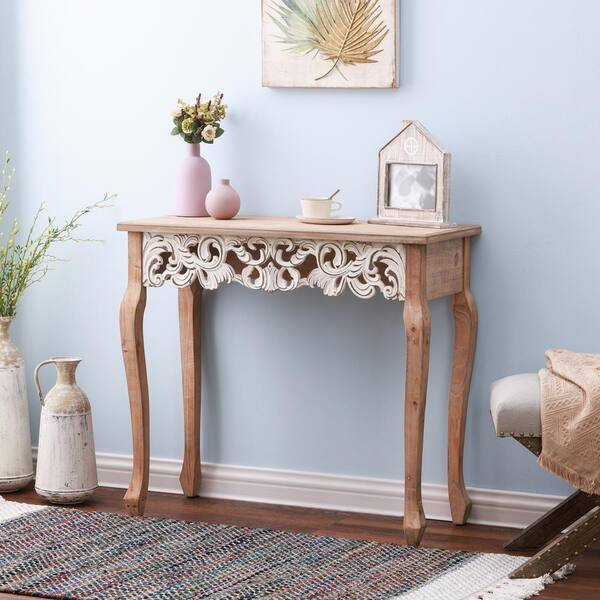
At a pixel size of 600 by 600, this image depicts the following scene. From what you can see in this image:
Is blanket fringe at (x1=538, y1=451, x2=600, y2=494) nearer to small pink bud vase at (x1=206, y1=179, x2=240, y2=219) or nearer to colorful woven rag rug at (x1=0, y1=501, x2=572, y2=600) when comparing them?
colorful woven rag rug at (x1=0, y1=501, x2=572, y2=600)

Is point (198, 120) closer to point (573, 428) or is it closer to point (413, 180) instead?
point (413, 180)

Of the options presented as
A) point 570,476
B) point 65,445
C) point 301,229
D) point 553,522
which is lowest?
point 553,522

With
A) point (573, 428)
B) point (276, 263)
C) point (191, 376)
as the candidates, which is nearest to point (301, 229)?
point (276, 263)

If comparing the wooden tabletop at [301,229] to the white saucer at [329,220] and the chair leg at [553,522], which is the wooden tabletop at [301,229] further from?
the chair leg at [553,522]

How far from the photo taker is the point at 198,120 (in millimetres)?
3545

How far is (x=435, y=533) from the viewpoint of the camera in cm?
333

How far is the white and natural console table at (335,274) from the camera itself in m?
3.06

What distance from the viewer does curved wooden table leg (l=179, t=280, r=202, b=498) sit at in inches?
145

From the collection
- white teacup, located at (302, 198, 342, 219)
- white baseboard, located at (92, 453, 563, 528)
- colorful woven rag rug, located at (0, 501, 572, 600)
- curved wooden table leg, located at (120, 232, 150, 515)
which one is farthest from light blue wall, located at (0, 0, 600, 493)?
colorful woven rag rug, located at (0, 501, 572, 600)

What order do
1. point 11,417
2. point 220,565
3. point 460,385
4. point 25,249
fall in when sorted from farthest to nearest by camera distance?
point 25,249 → point 11,417 → point 460,385 → point 220,565

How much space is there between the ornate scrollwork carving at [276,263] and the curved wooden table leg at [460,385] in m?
0.30

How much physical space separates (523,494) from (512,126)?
1112 millimetres

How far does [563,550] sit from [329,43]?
5.53ft

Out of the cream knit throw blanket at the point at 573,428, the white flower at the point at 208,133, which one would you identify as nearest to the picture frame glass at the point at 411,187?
the white flower at the point at 208,133
